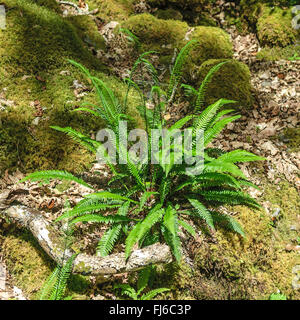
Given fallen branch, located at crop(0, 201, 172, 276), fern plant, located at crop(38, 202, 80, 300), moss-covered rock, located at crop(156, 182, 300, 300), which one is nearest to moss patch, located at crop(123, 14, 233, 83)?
moss-covered rock, located at crop(156, 182, 300, 300)

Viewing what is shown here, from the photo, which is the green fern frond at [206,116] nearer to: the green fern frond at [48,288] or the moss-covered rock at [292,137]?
the moss-covered rock at [292,137]

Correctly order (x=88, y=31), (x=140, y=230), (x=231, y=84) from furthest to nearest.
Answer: (x=88, y=31)
(x=231, y=84)
(x=140, y=230)

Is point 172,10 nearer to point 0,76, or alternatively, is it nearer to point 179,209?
point 0,76

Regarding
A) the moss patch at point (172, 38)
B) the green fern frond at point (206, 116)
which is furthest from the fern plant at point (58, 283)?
the moss patch at point (172, 38)

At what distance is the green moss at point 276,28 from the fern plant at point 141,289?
4.63m

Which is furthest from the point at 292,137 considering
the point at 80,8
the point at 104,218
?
the point at 80,8

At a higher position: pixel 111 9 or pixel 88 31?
pixel 111 9

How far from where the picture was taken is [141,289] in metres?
2.17

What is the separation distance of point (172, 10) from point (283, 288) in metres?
5.31

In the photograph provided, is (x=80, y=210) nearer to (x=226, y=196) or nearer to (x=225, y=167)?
(x=225, y=167)

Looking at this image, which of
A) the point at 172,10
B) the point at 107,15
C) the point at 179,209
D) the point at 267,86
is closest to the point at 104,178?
the point at 179,209

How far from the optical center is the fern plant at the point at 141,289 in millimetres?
2127

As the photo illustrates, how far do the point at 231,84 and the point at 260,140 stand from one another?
3.27 ft

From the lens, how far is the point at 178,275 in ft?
7.83
